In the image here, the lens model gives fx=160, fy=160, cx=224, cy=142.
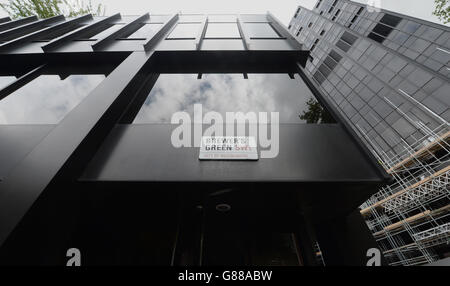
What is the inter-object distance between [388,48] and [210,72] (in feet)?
74.0

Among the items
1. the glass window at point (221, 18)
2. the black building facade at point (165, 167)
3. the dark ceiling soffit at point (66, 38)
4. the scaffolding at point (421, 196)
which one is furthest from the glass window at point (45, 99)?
the scaffolding at point (421, 196)

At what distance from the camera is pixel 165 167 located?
7.61 feet

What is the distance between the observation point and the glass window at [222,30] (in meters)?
5.78

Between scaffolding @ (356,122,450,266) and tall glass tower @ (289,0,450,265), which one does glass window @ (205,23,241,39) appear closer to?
tall glass tower @ (289,0,450,265)

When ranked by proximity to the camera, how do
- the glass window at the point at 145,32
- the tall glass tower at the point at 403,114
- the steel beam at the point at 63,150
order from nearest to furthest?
1. the steel beam at the point at 63,150
2. the glass window at the point at 145,32
3. the tall glass tower at the point at 403,114

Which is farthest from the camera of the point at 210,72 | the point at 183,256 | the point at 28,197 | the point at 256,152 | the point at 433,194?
the point at 433,194

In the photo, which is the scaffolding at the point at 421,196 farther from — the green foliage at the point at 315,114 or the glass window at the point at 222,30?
the glass window at the point at 222,30

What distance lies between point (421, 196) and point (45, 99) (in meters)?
22.1

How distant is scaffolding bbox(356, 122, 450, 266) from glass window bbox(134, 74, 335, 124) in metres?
15.3

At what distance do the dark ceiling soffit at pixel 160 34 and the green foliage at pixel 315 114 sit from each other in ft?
14.7

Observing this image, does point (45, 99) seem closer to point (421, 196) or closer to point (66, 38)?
point (66, 38)

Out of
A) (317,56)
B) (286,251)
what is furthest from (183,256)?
(317,56)

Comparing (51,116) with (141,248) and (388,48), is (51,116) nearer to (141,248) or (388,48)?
(141,248)
